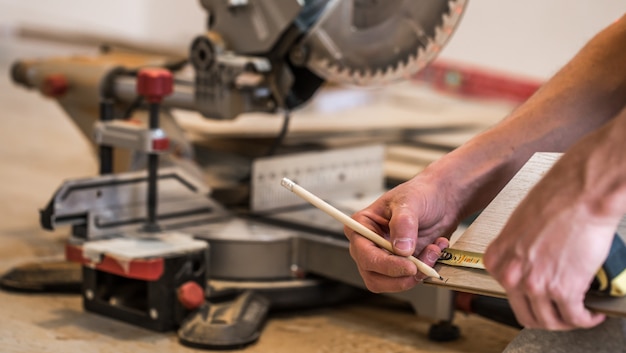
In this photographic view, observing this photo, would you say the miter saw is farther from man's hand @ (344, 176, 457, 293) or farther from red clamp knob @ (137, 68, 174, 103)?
man's hand @ (344, 176, 457, 293)

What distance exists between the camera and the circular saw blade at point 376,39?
1985 millimetres

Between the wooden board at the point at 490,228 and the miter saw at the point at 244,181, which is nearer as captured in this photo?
the wooden board at the point at 490,228

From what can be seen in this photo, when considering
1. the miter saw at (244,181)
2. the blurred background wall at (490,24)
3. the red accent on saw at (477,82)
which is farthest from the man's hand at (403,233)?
the red accent on saw at (477,82)

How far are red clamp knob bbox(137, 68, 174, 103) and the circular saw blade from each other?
308mm

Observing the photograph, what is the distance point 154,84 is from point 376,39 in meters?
0.46

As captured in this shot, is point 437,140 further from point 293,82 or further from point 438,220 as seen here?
point 438,220

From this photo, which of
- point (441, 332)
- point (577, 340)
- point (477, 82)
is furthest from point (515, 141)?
point (477, 82)

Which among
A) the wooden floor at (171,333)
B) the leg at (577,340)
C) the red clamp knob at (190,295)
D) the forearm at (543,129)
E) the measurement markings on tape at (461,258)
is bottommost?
the wooden floor at (171,333)

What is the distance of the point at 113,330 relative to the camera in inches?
72.8

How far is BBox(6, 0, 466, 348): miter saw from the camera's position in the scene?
1839mm

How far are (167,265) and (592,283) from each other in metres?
0.91

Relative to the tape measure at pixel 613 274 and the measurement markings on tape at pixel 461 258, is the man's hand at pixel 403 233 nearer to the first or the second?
the measurement markings on tape at pixel 461 258

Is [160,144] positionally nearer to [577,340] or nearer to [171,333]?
[171,333]

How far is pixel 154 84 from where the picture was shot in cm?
198
